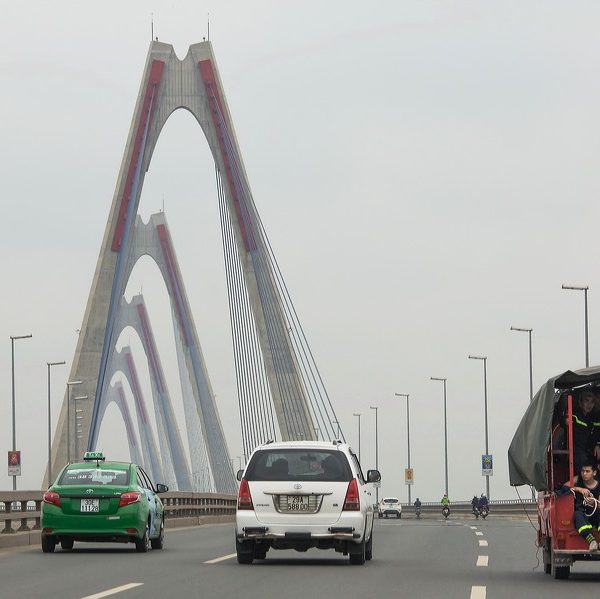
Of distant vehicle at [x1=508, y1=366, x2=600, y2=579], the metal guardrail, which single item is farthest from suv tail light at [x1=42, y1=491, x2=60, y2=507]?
distant vehicle at [x1=508, y1=366, x2=600, y2=579]

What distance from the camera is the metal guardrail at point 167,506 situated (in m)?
26.1

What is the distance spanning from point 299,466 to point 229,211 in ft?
128

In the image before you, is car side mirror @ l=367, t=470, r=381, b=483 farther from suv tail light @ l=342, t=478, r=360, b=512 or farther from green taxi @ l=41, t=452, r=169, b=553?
green taxi @ l=41, t=452, r=169, b=553

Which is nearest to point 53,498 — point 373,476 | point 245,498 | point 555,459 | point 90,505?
point 90,505

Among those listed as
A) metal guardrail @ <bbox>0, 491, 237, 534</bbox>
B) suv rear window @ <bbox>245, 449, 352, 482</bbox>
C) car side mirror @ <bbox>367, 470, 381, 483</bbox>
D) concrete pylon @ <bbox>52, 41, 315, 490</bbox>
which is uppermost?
concrete pylon @ <bbox>52, 41, 315, 490</bbox>

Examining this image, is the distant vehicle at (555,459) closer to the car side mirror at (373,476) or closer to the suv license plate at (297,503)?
the suv license plate at (297,503)

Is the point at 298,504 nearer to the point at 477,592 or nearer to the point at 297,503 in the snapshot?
the point at 297,503

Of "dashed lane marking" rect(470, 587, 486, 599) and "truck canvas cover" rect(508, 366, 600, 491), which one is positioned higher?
"truck canvas cover" rect(508, 366, 600, 491)

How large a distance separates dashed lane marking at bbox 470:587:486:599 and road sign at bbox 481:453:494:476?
65937mm

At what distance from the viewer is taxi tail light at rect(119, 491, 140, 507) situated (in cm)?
2286

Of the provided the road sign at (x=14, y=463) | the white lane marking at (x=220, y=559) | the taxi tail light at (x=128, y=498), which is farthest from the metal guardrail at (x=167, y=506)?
the road sign at (x=14, y=463)

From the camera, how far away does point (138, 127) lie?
58.2 m

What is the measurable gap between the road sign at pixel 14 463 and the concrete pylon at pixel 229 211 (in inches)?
164

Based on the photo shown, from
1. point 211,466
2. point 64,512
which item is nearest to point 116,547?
point 64,512
